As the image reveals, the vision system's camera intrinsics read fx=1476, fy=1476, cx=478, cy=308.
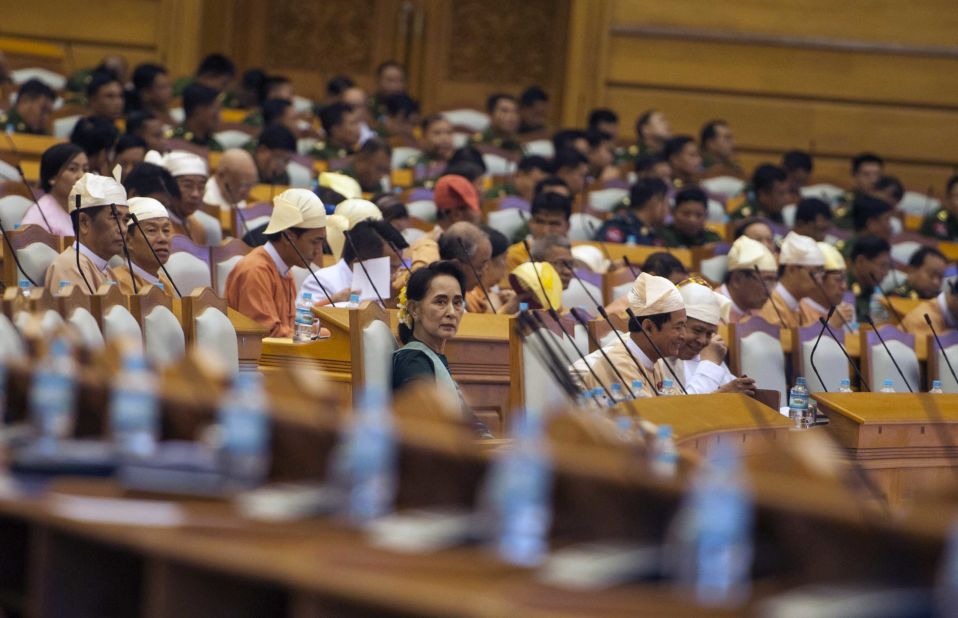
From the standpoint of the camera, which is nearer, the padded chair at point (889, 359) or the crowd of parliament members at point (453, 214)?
the crowd of parliament members at point (453, 214)

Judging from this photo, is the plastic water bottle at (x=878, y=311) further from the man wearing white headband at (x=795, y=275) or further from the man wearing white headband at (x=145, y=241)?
the man wearing white headband at (x=145, y=241)

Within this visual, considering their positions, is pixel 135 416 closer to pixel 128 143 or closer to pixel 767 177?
pixel 128 143

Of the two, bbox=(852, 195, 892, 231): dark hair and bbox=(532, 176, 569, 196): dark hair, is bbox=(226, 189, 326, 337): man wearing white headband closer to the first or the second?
bbox=(532, 176, 569, 196): dark hair

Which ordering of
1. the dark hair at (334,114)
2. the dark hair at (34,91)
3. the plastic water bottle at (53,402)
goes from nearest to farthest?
the plastic water bottle at (53,402), the dark hair at (34,91), the dark hair at (334,114)

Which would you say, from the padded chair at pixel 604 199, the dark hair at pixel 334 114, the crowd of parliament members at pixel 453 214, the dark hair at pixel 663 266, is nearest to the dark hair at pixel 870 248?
the crowd of parliament members at pixel 453 214

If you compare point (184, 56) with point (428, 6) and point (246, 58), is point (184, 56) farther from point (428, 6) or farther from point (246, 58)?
point (428, 6)

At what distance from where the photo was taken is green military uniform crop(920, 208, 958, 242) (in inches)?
376

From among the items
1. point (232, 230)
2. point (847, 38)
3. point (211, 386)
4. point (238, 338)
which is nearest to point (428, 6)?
point (847, 38)

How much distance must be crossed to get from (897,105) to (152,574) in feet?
33.2

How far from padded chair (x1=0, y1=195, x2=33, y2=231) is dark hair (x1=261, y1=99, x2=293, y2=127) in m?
3.10

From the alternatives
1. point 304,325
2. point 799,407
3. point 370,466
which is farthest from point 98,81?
point 370,466

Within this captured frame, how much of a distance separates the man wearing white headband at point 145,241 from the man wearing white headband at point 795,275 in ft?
9.30

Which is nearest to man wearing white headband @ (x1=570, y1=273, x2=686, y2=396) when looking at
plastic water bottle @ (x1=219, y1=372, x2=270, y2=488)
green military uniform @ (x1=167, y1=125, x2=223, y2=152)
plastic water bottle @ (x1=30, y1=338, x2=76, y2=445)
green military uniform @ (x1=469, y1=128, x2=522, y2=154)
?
plastic water bottle @ (x1=30, y1=338, x2=76, y2=445)

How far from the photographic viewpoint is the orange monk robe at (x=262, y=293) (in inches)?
204
